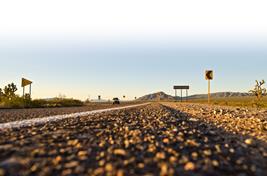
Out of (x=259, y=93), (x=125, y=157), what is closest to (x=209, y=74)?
(x=259, y=93)

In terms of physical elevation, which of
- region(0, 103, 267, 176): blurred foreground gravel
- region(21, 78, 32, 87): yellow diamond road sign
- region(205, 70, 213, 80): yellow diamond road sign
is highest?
region(205, 70, 213, 80): yellow diamond road sign

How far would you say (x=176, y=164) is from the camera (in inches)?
161

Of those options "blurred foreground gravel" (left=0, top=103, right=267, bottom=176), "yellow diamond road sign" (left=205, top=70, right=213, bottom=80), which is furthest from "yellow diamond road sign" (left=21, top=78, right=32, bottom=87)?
"blurred foreground gravel" (left=0, top=103, right=267, bottom=176)

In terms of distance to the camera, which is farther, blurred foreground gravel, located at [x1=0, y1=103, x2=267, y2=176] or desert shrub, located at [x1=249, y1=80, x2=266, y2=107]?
desert shrub, located at [x1=249, y1=80, x2=266, y2=107]

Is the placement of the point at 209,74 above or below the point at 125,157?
above

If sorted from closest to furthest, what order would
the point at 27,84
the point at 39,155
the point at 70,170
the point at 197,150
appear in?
the point at 70,170, the point at 39,155, the point at 197,150, the point at 27,84

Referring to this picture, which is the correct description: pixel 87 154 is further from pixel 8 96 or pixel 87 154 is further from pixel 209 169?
pixel 8 96

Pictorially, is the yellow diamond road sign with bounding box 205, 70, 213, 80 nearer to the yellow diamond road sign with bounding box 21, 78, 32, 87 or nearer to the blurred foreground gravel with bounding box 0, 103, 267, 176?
the yellow diamond road sign with bounding box 21, 78, 32, 87

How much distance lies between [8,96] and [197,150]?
33.9 meters

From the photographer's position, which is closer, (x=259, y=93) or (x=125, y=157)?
(x=125, y=157)

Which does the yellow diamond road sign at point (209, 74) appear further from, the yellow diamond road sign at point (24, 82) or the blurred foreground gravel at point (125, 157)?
the blurred foreground gravel at point (125, 157)

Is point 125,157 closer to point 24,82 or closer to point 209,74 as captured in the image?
point 24,82

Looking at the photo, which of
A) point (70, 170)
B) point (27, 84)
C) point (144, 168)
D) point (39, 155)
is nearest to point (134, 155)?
point (144, 168)

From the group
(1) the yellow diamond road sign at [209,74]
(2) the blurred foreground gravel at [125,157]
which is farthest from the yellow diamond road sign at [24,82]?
(2) the blurred foreground gravel at [125,157]
